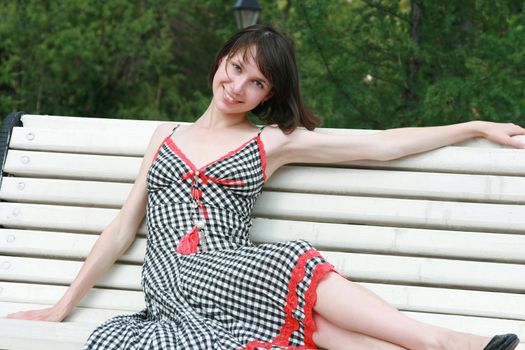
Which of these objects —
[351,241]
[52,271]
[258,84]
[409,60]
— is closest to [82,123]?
[52,271]

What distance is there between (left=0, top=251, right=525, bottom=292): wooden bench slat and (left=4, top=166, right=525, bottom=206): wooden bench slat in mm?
263

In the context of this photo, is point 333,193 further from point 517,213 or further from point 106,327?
point 106,327

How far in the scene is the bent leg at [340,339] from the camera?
9.62 feet

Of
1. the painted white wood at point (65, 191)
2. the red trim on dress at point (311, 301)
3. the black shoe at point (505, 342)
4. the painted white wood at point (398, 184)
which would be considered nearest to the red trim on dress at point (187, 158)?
the painted white wood at point (398, 184)

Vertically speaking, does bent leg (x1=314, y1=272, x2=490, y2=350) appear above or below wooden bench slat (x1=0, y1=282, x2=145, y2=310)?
above

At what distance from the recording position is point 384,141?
359 cm

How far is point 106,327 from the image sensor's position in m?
2.97

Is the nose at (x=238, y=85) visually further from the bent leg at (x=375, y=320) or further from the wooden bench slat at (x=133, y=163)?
the bent leg at (x=375, y=320)

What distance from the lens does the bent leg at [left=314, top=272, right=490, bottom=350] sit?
285 cm

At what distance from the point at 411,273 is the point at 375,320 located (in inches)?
27.1

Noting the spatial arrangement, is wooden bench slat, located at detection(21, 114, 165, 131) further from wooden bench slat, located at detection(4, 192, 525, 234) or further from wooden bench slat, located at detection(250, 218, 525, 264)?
Result: wooden bench slat, located at detection(250, 218, 525, 264)

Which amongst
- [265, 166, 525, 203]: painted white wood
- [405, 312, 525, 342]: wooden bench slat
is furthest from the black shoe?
[265, 166, 525, 203]: painted white wood

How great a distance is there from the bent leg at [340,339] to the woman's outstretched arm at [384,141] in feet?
2.60

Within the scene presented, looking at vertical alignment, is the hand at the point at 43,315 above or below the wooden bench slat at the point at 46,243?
below
